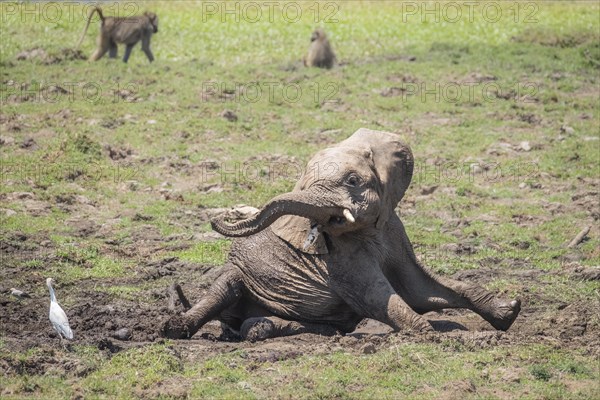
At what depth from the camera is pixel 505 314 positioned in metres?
10.1

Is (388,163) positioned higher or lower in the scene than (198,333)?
higher

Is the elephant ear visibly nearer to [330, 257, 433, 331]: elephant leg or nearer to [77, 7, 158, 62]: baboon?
[330, 257, 433, 331]: elephant leg

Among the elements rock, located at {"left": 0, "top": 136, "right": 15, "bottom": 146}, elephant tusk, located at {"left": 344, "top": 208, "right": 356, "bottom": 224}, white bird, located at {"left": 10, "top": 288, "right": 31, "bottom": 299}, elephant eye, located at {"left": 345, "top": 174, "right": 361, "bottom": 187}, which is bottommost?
white bird, located at {"left": 10, "top": 288, "right": 31, "bottom": 299}

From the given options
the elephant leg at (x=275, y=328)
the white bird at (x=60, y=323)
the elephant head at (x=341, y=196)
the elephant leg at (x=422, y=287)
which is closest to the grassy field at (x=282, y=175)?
the white bird at (x=60, y=323)

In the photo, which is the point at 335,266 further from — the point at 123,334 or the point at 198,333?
the point at 123,334

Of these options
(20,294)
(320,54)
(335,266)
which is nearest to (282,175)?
(20,294)

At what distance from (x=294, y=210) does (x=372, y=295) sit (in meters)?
1.11

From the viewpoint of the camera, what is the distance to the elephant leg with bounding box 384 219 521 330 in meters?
10.3

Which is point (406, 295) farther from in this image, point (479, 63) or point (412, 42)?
point (412, 42)

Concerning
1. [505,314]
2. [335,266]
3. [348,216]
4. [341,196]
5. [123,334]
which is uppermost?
[341,196]

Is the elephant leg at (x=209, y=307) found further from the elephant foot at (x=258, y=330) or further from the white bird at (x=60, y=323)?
the white bird at (x=60, y=323)

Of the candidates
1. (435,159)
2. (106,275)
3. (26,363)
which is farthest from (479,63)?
(26,363)

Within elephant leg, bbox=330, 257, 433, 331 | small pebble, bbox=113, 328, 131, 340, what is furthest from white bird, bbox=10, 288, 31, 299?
elephant leg, bbox=330, 257, 433, 331

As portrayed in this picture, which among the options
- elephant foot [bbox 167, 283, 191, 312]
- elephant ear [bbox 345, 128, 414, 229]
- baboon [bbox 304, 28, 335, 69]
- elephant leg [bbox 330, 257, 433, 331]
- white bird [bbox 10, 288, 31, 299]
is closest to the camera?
elephant leg [bbox 330, 257, 433, 331]
